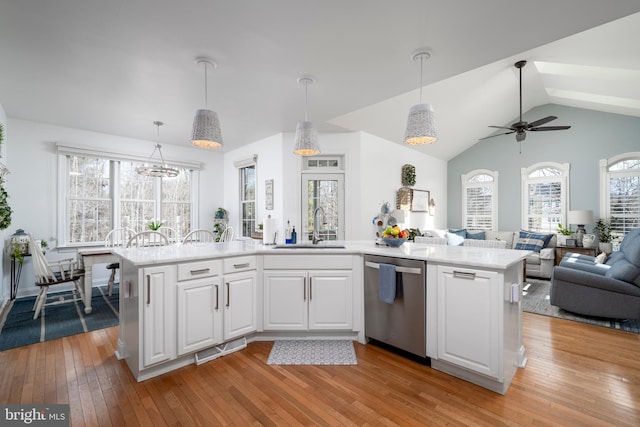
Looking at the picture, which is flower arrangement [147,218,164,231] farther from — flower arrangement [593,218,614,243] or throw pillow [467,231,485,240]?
flower arrangement [593,218,614,243]

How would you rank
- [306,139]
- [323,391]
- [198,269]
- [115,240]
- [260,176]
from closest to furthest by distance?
[323,391], [198,269], [306,139], [115,240], [260,176]

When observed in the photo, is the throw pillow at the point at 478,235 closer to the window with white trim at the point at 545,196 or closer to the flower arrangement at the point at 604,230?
the window with white trim at the point at 545,196

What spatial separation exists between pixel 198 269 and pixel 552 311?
4434mm

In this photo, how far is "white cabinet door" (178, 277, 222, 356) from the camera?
7.67 feet

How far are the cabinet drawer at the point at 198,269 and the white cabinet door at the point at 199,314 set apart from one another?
44 millimetres

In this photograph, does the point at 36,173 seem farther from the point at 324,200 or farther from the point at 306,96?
the point at 324,200

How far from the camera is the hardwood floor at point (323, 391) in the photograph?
179cm

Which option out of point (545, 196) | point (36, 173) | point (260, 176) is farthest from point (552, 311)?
point (36, 173)

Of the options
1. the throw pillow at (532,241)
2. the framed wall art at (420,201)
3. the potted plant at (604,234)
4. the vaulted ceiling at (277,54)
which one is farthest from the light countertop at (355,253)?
the potted plant at (604,234)

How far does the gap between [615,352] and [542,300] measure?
170 cm

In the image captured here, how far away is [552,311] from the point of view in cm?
376

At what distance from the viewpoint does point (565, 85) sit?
17.8 feet

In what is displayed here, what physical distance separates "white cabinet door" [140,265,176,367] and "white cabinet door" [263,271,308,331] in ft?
2.80

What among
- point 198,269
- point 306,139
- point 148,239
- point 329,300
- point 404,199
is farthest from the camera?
point 404,199
